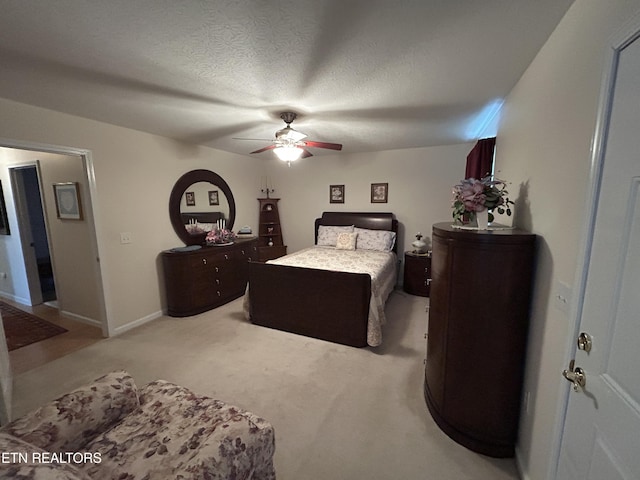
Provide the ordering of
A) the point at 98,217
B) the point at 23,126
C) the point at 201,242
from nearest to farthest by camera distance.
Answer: the point at 23,126
the point at 98,217
the point at 201,242

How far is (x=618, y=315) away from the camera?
30.2 inches

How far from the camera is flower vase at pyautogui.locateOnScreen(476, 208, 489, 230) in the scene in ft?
5.26

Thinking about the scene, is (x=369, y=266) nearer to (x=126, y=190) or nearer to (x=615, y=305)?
(x=615, y=305)

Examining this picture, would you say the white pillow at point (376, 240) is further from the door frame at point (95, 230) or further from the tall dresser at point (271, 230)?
the door frame at point (95, 230)

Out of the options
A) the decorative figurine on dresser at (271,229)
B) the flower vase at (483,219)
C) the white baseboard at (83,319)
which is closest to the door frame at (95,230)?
the white baseboard at (83,319)

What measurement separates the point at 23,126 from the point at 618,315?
406 cm

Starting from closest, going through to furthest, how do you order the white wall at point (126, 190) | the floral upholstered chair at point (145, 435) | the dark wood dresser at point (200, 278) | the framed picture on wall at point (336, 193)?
the floral upholstered chair at point (145, 435) < the white wall at point (126, 190) < the dark wood dresser at point (200, 278) < the framed picture on wall at point (336, 193)

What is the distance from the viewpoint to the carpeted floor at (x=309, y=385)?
152cm

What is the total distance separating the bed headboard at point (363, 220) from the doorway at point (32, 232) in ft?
13.7

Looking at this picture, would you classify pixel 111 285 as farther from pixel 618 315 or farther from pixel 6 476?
pixel 618 315

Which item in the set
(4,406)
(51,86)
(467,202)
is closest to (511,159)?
(467,202)

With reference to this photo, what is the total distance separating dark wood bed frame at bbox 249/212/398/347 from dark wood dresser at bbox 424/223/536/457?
3.52 feet

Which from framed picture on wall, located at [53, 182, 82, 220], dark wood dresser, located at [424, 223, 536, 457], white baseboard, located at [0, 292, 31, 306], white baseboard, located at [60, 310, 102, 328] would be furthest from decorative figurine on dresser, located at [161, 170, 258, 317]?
dark wood dresser, located at [424, 223, 536, 457]

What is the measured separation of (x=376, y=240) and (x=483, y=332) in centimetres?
290
